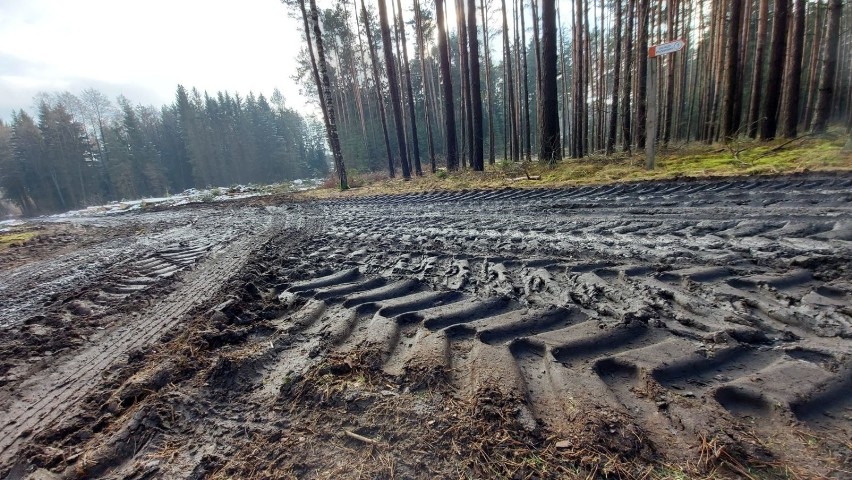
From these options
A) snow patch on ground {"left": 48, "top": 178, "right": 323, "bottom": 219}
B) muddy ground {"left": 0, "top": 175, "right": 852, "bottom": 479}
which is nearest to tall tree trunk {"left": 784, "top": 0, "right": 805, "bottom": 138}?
muddy ground {"left": 0, "top": 175, "right": 852, "bottom": 479}

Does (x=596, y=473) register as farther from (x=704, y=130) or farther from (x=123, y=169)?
(x=123, y=169)

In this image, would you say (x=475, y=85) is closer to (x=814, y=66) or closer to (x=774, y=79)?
(x=774, y=79)

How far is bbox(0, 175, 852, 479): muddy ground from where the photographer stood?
1.33 meters

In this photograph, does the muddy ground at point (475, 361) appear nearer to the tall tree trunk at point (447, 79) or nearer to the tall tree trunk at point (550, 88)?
the tall tree trunk at point (550, 88)

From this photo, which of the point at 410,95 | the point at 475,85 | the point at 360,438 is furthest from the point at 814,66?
the point at 360,438

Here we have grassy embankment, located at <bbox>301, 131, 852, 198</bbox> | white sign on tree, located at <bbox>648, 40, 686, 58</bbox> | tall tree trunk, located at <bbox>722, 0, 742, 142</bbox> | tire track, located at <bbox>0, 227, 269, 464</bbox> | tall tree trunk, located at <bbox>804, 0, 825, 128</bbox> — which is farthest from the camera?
tall tree trunk, located at <bbox>804, 0, 825, 128</bbox>

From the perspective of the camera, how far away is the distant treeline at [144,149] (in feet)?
121

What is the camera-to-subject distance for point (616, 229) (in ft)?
12.4

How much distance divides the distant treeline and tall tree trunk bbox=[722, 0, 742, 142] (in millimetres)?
45236

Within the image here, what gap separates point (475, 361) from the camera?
185 cm

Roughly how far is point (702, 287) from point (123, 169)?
52458 millimetres

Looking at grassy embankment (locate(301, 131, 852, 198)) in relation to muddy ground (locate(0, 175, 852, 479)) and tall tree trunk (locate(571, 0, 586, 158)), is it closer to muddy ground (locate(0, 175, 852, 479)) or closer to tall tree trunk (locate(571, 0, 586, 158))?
muddy ground (locate(0, 175, 852, 479))

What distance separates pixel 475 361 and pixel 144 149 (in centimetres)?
5595

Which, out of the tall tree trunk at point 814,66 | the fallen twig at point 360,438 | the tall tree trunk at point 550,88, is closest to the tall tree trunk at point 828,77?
→ the tall tree trunk at point 550,88
